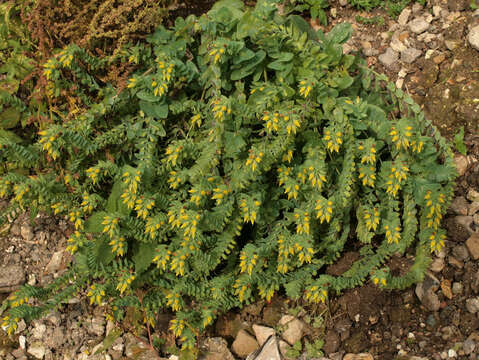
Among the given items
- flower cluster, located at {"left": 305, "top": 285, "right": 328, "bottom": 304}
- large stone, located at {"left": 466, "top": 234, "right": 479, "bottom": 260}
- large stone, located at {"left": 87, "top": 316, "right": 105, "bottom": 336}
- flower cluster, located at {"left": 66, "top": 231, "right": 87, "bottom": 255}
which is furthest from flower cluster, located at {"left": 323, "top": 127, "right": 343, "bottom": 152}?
large stone, located at {"left": 87, "top": 316, "right": 105, "bottom": 336}

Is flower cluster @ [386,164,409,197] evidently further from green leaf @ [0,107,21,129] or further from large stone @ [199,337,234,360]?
green leaf @ [0,107,21,129]

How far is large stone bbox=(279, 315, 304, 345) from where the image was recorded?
3.25 m

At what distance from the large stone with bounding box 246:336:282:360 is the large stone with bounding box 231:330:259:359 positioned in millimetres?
58

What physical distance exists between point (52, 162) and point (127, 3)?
116 cm

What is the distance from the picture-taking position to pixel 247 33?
2.98 meters

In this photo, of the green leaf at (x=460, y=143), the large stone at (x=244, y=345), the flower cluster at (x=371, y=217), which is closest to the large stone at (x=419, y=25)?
the green leaf at (x=460, y=143)

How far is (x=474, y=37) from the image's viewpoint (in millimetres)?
3541

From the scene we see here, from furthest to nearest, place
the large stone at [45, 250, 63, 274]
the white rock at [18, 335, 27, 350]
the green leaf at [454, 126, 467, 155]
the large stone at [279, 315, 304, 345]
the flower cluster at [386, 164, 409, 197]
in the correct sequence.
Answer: the large stone at [45, 250, 63, 274] < the white rock at [18, 335, 27, 350] < the green leaf at [454, 126, 467, 155] < the large stone at [279, 315, 304, 345] < the flower cluster at [386, 164, 409, 197]

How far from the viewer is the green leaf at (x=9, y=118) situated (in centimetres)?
361

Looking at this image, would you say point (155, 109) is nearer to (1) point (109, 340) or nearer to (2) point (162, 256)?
(2) point (162, 256)

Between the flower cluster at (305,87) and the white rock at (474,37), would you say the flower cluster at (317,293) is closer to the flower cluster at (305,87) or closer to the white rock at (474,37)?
the flower cluster at (305,87)

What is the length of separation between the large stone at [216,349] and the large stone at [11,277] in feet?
4.71

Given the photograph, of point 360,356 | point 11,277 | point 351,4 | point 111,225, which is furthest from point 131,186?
point 351,4

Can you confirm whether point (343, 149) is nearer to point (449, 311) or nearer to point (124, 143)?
point (449, 311)
